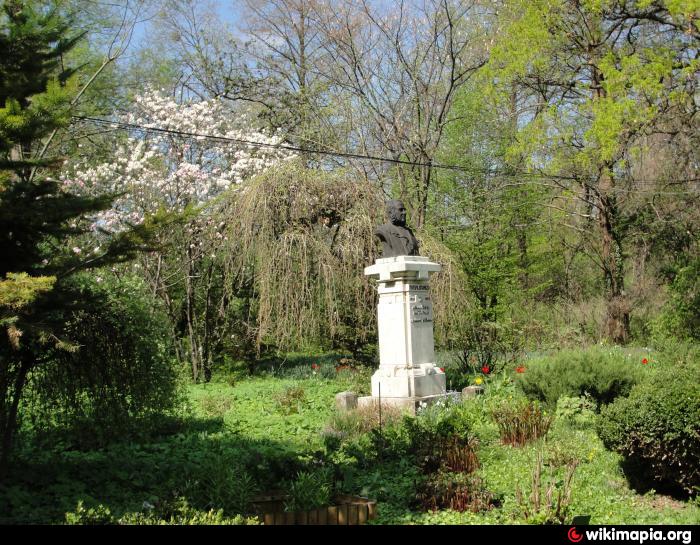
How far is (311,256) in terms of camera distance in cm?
1400

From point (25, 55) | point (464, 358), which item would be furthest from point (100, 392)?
point (464, 358)

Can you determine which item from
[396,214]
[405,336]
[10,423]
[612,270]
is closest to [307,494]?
[10,423]

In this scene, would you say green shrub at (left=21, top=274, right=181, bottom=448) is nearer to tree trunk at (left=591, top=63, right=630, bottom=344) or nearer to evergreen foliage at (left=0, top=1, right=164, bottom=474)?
evergreen foliage at (left=0, top=1, right=164, bottom=474)

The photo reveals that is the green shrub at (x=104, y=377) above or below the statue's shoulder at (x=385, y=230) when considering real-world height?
below

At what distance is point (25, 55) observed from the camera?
5652mm

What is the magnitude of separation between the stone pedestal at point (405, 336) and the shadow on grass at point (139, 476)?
107 inches

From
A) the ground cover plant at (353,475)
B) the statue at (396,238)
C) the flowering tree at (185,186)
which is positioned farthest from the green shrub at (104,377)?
the flowering tree at (185,186)

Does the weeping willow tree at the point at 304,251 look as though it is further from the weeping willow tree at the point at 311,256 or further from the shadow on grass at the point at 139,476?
the shadow on grass at the point at 139,476

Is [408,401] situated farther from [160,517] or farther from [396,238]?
[160,517]

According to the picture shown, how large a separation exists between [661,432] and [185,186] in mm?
13004

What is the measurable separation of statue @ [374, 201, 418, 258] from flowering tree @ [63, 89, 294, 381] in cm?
542

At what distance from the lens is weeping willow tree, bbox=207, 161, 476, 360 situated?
537 inches

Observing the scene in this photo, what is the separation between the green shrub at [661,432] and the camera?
18.3 ft
